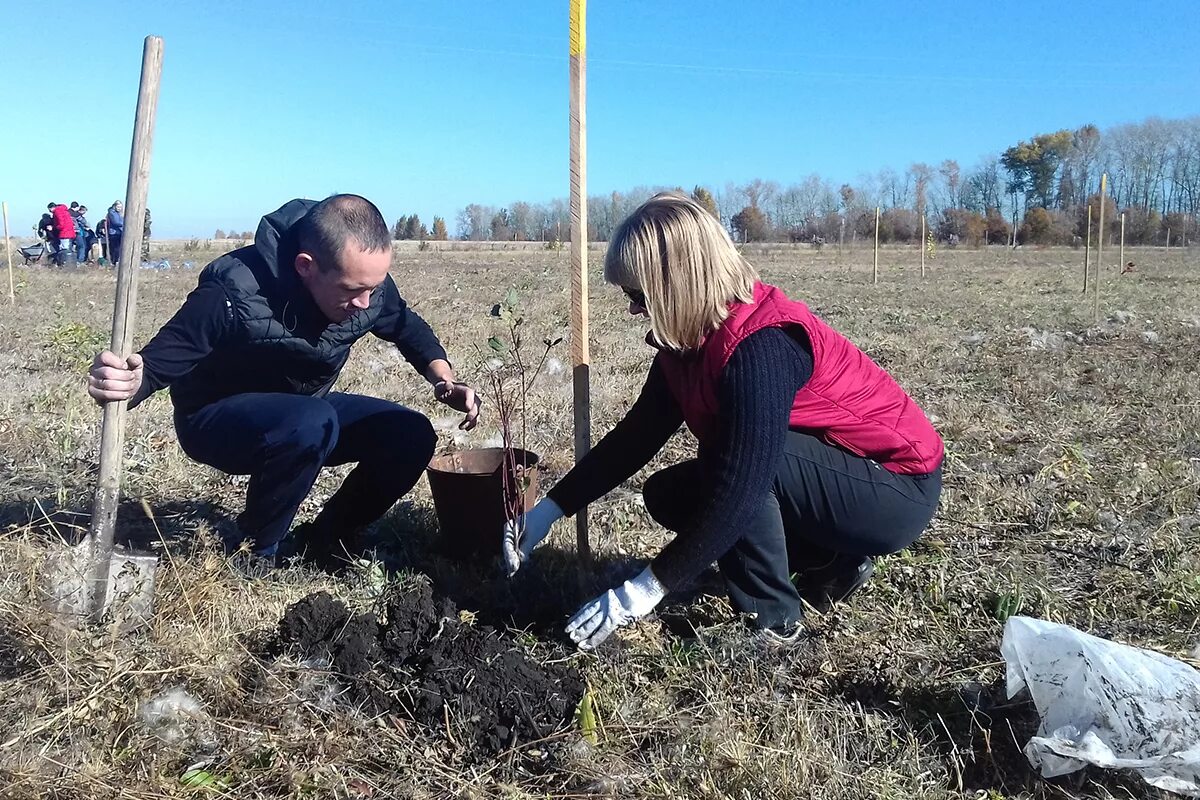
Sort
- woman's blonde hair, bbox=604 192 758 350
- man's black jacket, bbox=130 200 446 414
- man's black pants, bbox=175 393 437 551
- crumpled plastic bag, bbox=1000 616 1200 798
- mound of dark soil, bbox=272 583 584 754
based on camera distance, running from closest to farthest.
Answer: crumpled plastic bag, bbox=1000 616 1200 798
mound of dark soil, bbox=272 583 584 754
woman's blonde hair, bbox=604 192 758 350
man's black jacket, bbox=130 200 446 414
man's black pants, bbox=175 393 437 551

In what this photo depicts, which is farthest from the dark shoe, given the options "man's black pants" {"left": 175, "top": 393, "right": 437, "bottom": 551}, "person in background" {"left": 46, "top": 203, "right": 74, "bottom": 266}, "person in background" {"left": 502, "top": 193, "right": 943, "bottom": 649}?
"person in background" {"left": 46, "top": 203, "right": 74, "bottom": 266}

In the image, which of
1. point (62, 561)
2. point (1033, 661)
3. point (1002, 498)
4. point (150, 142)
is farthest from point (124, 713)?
point (1002, 498)

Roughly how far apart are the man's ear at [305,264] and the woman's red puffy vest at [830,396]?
1.12 meters

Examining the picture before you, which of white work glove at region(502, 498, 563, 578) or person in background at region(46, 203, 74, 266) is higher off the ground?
person in background at region(46, 203, 74, 266)

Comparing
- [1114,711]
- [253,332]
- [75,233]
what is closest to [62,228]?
[75,233]

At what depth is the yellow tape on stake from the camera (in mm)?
2824

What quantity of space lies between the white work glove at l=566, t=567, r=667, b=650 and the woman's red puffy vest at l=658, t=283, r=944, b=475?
47 centimetres

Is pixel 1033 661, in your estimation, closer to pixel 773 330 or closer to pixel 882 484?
pixel 882 484

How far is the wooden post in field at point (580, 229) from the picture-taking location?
2.83 metres

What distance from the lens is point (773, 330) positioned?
2.21m

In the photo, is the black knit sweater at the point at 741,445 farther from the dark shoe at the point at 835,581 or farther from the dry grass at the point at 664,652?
the dark shoe at the point at 835,581

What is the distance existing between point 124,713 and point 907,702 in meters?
1.91

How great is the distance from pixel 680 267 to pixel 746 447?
48 cm

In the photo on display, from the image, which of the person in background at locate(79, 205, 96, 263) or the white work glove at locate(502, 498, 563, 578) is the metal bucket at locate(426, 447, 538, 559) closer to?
the white work glove at locate(502, 498, 563, 578)
